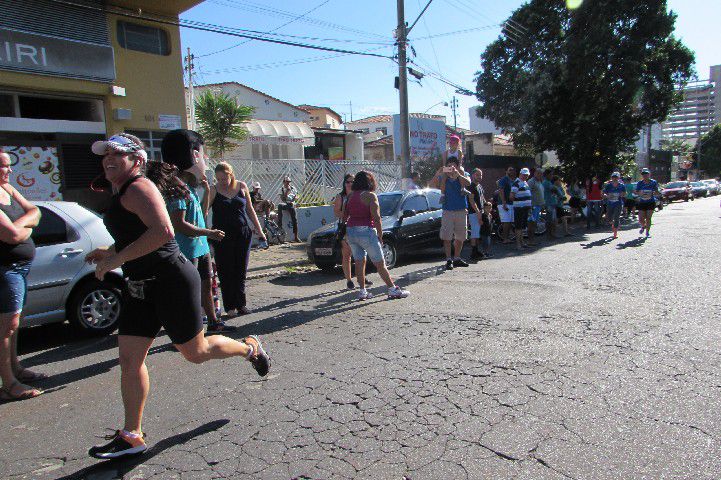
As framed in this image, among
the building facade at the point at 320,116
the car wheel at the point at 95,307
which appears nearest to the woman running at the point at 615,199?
the car wheel at the point at 95,307

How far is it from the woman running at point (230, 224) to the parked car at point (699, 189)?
41.9 metres

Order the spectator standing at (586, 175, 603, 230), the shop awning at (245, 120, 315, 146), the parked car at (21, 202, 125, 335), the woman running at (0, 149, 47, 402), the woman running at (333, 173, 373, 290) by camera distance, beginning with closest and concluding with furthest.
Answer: the woman running at (0, 149, 47, 402) → the parked car at (21, 202, 125, 335) → the woman running at (333, 173, 373, 290) → the spectator standing at (586, 175, 603, 230) → the shop awning at (245, 120, 315, 146)

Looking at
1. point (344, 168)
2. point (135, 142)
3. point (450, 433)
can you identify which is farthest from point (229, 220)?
point (344, 168)

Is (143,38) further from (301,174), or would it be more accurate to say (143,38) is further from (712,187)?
(712,187)

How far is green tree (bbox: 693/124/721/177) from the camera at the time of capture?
2874 inches

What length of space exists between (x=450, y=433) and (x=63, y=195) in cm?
1115

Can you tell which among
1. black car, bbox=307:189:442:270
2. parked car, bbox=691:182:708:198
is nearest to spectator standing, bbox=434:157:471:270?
black car, bbox=307:189:442:270

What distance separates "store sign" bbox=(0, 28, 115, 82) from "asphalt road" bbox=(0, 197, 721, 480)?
6.97m

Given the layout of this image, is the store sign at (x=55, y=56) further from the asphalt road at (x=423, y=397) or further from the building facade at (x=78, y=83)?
the asphalt road at (x=423, y=397)

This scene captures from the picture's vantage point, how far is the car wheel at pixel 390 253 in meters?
8.98

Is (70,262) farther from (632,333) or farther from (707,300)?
(707,300)

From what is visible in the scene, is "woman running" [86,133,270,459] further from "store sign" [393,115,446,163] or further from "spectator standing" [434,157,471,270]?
"store sign" [393,115,446,163]

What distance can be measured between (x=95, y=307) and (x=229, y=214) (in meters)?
1.74

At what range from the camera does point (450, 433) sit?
9.48 feet
